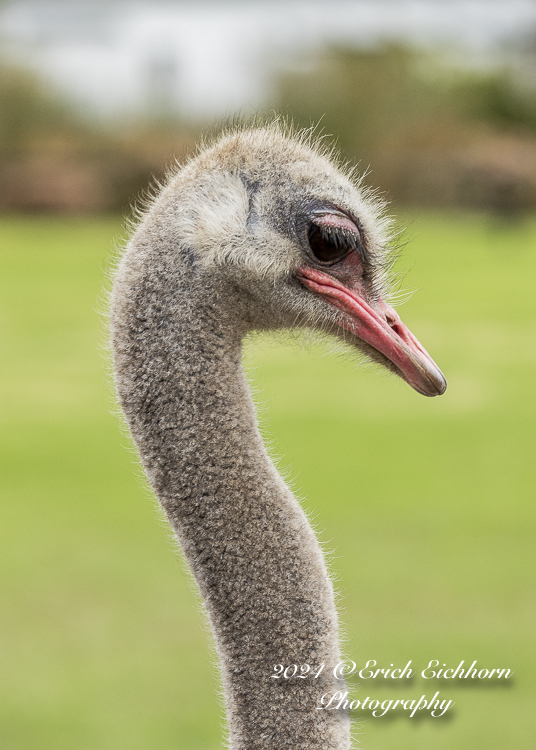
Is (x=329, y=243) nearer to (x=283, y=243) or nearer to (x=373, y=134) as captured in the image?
(x=283, y=243)

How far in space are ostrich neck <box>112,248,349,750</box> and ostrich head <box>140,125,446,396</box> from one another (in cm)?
7

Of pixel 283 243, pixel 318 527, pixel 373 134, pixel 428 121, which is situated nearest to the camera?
pixel 283 243

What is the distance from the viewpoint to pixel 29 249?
26.5m

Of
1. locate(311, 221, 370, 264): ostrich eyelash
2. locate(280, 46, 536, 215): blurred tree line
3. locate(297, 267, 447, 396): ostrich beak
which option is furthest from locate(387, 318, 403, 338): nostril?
locate(280, 46, 536, 215): blurred tree line

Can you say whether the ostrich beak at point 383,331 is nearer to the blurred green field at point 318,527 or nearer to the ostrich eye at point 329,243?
the ostrich eye at point 329,243

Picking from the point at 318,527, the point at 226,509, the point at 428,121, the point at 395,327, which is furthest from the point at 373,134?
the point at 226,509

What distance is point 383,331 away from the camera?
86.0 inches

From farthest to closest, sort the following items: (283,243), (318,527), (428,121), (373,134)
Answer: (428,121) < (373,134) < (318,527) < (283,243)

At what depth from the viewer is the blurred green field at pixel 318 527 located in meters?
6.54

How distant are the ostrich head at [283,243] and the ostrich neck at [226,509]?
0.23 ft

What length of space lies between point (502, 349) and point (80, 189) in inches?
558

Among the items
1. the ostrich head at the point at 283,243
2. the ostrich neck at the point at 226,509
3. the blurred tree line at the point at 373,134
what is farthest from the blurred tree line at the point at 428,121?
the ostrich neck at the point at 226,509

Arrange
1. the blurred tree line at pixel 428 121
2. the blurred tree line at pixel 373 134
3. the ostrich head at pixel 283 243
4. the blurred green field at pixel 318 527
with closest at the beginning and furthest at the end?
the ostrich head at pixel 283 243
the blurred green field at pixel 318 527
the blurred tree line at pixel 373 134
the blurred tree line at pixel 428 121

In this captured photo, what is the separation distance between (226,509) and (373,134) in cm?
3199
